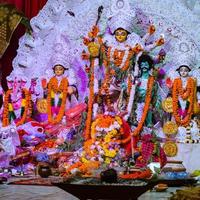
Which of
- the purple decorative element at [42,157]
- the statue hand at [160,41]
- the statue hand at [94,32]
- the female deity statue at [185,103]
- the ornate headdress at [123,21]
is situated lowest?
the purple decorative element at [42,157]

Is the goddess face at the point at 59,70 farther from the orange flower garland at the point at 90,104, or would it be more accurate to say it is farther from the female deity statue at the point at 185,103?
the female deity statue at the point at 185,103

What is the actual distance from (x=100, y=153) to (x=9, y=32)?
2.34 m

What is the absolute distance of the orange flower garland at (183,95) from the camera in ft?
23.9

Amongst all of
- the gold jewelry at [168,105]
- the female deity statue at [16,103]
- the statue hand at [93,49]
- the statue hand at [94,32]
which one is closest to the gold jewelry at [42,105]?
the female deity statue at [16,103]

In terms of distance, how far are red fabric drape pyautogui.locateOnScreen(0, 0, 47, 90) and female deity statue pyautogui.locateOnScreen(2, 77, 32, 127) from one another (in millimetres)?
188

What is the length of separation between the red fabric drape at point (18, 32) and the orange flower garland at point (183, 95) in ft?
7.83

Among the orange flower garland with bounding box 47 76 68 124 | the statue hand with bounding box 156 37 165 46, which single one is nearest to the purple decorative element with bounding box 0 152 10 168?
the orange flower garland with bounding box 47 76 68 124

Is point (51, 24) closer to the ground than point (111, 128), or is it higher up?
higher up

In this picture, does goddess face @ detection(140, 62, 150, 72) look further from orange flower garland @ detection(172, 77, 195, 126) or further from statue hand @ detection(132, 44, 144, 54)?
orange flower garland @ detection(172, 77, 195, 126)

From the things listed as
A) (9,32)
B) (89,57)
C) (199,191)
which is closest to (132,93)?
(89,57)

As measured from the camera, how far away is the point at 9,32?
7965 mm

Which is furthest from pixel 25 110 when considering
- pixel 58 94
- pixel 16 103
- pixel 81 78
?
pixel 81 78

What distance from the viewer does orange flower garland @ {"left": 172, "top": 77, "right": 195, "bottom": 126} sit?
7.27 metres

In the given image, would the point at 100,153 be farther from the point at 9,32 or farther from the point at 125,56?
the point at 9,32
